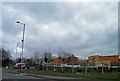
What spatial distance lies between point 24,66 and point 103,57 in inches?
1306

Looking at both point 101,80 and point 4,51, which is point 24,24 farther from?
point 4,51

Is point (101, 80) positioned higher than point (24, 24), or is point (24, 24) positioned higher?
point (24, 24)

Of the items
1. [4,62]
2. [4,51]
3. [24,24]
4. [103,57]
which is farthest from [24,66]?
[4,51]

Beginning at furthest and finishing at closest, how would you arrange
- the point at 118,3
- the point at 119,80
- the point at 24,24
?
the point at 24,24, the point at 119,80, the point at 118,3

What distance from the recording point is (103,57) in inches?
3482

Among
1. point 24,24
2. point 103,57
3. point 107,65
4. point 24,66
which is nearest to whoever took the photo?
point 107,65

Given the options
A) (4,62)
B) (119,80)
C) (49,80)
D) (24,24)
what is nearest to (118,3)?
(119,80)

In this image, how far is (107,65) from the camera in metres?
40.7

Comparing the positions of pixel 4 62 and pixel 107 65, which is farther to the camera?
pixel 4 62

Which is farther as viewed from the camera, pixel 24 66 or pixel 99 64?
pixel 24 66

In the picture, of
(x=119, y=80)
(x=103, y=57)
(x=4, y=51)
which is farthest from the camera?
(x=4, y=51)

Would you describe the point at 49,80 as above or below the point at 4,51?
below

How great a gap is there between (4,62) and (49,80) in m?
98.4

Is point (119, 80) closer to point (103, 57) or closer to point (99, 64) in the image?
point (99, 64)
